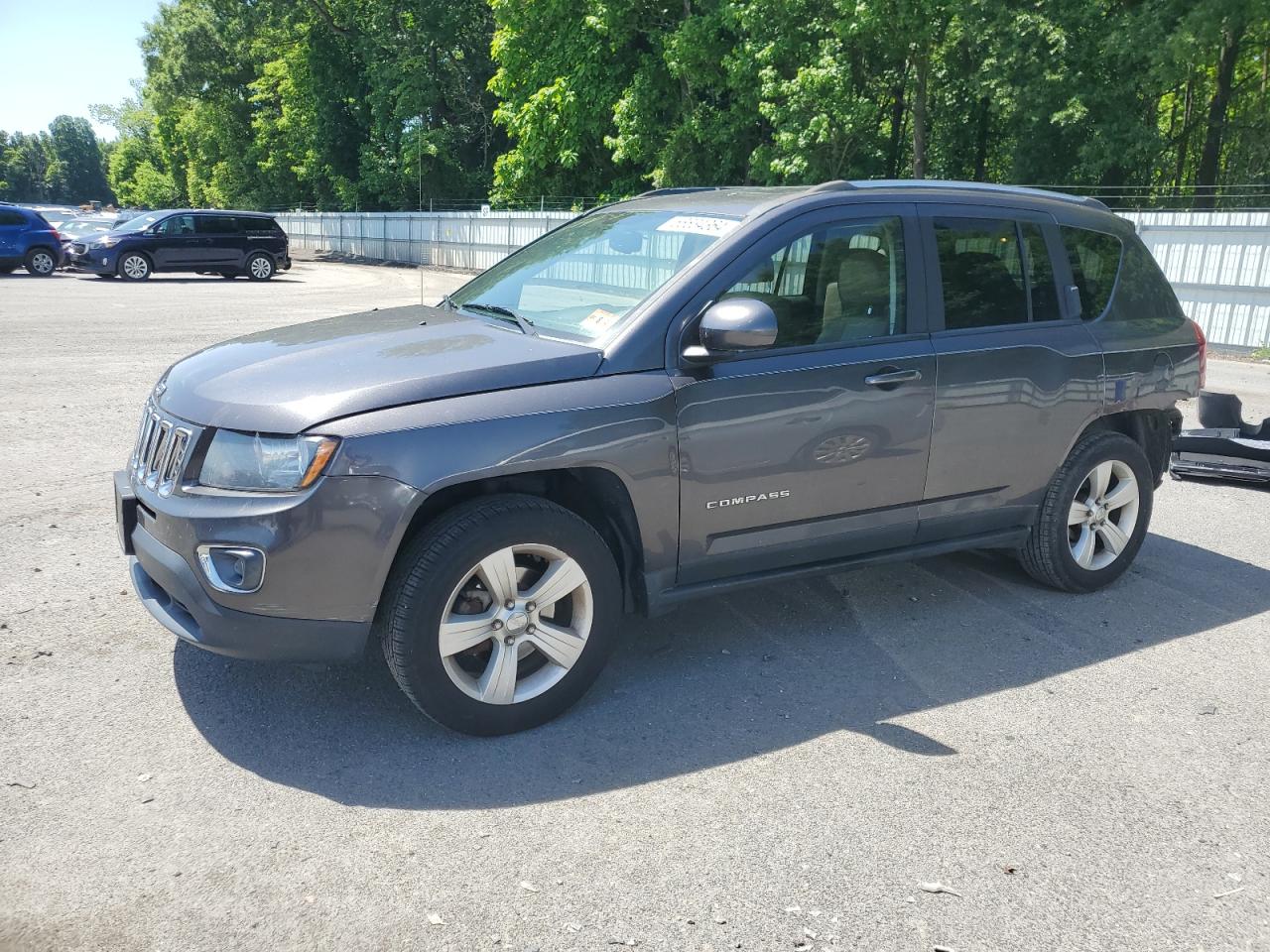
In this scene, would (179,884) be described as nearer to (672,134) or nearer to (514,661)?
(514,661)

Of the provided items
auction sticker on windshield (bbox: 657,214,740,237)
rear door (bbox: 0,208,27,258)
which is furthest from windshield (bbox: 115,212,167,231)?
auction sticker on windshield (bbox: 657,214,740,237)

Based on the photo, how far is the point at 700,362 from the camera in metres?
3.93

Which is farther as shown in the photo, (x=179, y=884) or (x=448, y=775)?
(x=448, y=775)

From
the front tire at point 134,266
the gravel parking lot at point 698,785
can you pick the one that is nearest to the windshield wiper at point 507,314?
the gravel parking lot at point 698,785

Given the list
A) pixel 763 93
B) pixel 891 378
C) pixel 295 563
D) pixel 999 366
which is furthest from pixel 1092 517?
pixel 763 93

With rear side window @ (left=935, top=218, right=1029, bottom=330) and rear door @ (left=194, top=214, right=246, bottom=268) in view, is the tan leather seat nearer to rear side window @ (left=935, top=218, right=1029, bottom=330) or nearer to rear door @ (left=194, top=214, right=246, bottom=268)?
rear side window @ (left=935, top=218, right=1029, bottom=330)

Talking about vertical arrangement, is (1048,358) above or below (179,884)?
above

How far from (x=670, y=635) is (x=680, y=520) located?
34.7 inches

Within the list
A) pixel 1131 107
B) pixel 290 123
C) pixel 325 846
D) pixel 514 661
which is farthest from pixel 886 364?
pixel 290 123

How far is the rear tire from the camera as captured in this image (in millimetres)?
26094

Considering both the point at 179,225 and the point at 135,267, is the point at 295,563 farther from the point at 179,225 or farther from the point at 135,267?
the point at 179,225

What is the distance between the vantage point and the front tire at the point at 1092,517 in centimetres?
509

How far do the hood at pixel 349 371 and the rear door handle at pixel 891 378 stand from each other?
1184 mm

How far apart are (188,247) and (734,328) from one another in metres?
26.1
